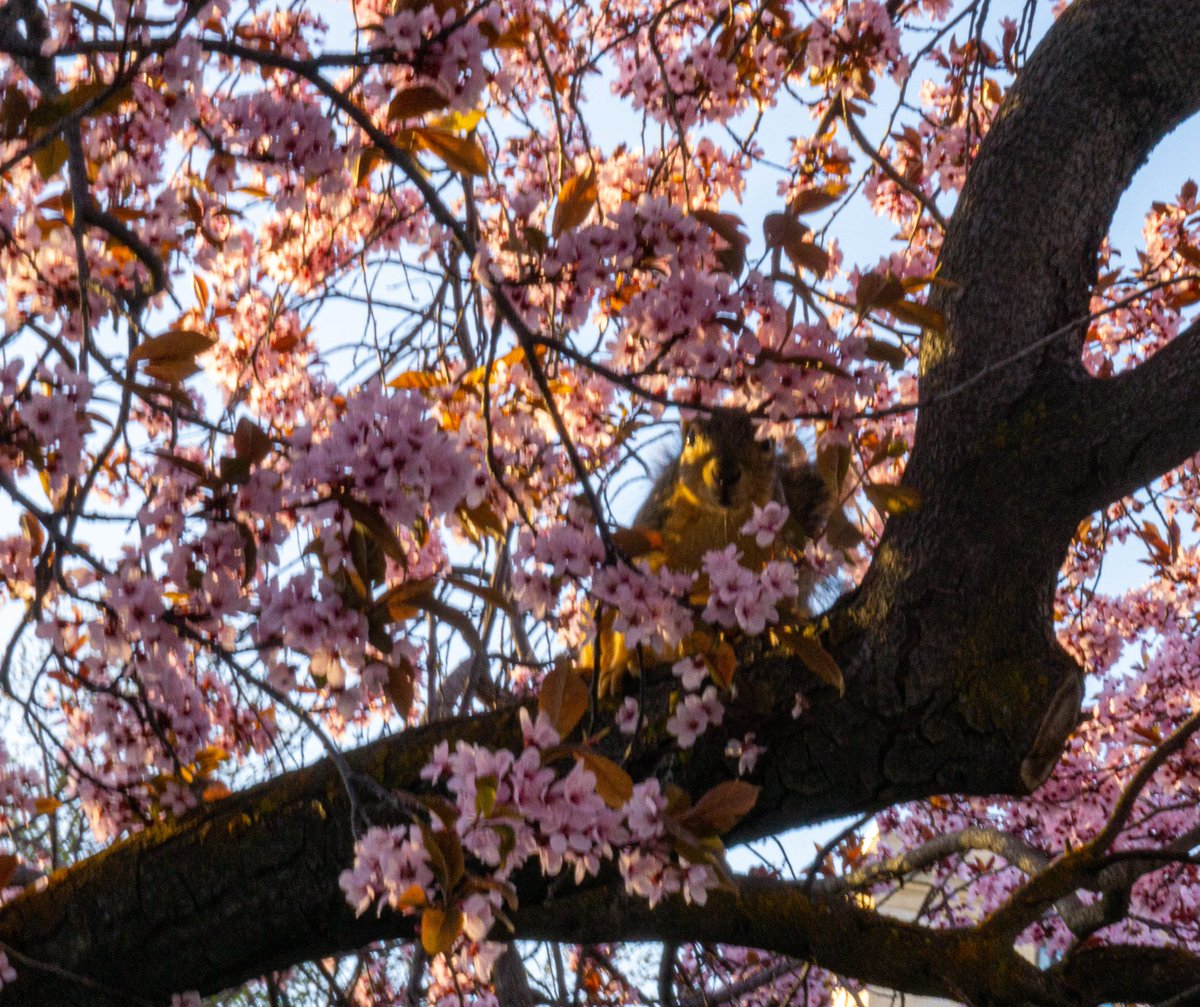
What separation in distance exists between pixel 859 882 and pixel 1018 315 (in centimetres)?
115

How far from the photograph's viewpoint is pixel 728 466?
2.82m

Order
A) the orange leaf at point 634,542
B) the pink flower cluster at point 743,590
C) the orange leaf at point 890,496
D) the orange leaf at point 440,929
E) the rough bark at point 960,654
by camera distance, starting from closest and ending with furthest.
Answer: the orange leaf at point 440,929
the pink flower cluster at point 743,590
the orange leaf at point 634,542
the orange leaf at point 890,496
the rough bark at point 960,654

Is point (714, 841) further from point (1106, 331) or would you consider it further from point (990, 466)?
point (1106, 331)

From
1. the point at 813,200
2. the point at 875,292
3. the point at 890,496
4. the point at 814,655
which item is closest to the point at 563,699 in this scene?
the point at 814,655

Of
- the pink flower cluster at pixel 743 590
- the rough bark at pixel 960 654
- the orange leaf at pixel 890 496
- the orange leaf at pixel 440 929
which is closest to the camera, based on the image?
the orange leaf at pixel 440 929

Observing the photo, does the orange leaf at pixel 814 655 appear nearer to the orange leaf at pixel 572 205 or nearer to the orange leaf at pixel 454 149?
the orange leaf at pixel 572 205

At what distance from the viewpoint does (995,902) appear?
3562 millimetres

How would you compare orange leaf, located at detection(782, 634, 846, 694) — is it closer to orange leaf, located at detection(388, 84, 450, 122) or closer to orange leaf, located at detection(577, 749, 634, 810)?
orange leaf, located at detection(577, 749, 634, 810)

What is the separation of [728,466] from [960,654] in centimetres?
108

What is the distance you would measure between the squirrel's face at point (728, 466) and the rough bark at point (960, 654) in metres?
0.92

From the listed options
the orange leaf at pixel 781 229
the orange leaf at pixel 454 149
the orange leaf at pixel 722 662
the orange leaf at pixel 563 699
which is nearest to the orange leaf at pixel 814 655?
the orange leaf at pixel 722 662

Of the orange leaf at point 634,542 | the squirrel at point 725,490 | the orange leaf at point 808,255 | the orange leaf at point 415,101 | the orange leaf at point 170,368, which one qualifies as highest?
the squirrel at point 725,490

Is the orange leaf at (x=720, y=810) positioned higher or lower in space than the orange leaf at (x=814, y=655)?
lower

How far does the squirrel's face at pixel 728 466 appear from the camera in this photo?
282 centimetres
